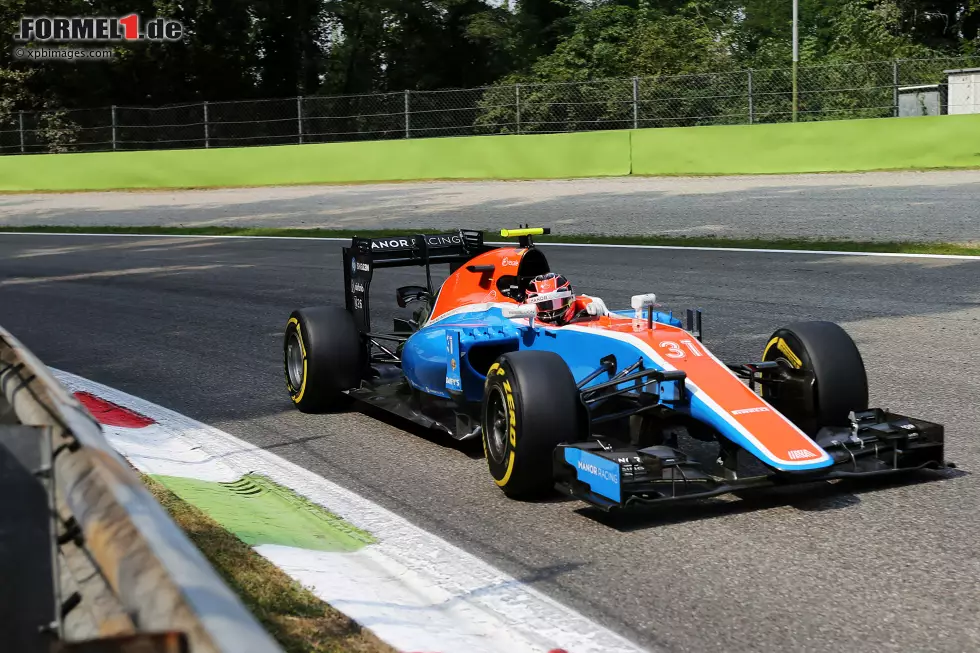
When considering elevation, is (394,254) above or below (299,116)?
below

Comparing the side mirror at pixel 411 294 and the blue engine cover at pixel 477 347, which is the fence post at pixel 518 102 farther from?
the blue engine cover at pixel 477 347

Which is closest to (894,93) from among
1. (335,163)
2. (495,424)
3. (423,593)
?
(335,163)

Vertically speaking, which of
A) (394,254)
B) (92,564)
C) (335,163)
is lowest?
(92,564)

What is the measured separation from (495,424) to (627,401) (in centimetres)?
66

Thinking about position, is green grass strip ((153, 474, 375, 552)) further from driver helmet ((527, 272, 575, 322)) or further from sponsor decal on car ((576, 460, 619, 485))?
driver helmet ((527, 272, 575, 322))

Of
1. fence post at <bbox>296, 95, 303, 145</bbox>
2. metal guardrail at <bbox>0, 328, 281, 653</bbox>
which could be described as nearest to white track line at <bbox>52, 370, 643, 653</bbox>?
metal guardrail at <bbox>0, 328, 281, 653</bbox>

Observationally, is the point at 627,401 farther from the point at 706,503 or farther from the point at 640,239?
the point at 640,239

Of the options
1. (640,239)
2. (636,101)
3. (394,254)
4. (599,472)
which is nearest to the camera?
(599,472)

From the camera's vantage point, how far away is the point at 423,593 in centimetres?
434

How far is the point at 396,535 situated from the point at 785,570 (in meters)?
1.61

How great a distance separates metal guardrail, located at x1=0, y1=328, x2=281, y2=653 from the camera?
204cm

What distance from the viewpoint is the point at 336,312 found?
25.8ft

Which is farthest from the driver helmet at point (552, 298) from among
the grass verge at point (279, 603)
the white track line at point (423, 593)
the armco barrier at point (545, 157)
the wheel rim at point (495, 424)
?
the armco barrier at point (545, 157)

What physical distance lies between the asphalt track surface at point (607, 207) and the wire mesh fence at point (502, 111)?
1.72 meters
